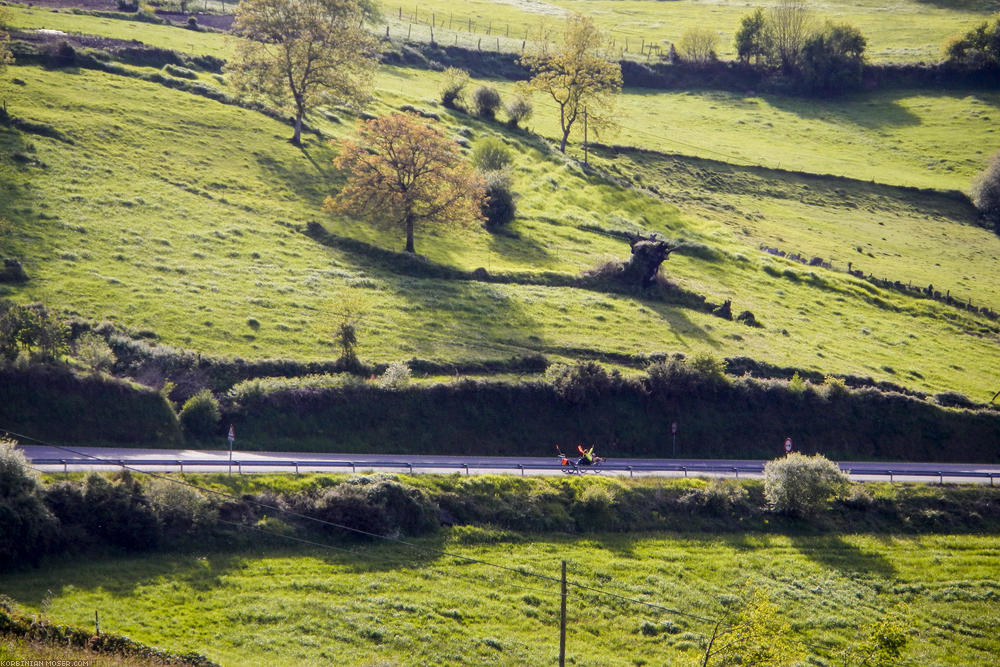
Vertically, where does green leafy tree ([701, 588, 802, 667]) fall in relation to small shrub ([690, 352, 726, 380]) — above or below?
below

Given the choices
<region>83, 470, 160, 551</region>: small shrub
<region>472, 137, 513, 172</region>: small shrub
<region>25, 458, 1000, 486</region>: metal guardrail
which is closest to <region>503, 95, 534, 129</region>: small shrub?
<region>472, 137, 513, 172</region>: small shrub

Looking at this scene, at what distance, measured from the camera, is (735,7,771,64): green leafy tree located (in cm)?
14250

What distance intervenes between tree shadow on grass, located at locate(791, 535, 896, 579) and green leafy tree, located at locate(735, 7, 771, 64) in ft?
372

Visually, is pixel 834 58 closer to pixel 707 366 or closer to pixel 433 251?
pixel 433 251

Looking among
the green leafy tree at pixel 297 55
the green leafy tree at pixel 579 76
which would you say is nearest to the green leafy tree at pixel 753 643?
the green leafy tree at pixel 297 55

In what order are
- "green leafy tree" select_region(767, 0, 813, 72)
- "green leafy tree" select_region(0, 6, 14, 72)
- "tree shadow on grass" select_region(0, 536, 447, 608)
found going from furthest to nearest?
"green leafy tree" select_region(767, 0, 813, 72) < "green leafy tree" select_region(0, 6, 14, 72) < "tree shadow on grass" select_region(0, 536, 447, 608)

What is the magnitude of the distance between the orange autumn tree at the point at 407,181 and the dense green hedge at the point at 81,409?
30.4 m

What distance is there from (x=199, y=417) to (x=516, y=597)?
19510 millimetres

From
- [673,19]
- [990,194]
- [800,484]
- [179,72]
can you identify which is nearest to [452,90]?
[179,72]

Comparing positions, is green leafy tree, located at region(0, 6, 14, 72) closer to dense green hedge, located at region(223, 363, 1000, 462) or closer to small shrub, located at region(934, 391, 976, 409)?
dense green hedge, located at region(223, 363, 1000, 462)

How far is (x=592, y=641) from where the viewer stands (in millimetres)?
36031

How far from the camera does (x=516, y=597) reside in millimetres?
38062

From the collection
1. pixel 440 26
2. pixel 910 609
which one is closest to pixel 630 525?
pixel 910 609

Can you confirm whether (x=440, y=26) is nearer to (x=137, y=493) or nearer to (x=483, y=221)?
(x=483, y=221)
